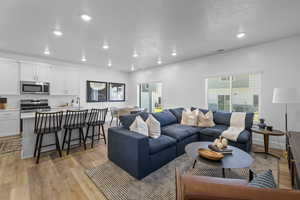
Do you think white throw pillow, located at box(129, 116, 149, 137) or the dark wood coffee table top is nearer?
the dark wood coffee table top

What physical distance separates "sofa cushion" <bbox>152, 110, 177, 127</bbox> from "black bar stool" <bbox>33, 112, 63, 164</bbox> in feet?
7.26

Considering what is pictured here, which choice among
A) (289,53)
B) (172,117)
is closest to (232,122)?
(172,117)

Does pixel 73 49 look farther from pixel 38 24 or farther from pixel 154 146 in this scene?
pixel 154 146

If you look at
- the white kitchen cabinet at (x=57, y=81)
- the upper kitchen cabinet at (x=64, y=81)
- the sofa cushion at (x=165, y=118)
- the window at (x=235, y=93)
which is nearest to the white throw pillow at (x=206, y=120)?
the sofa cushion at (x=165, y=118)

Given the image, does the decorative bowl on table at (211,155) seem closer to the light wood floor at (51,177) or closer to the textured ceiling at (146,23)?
the light wood floor at (51,177)

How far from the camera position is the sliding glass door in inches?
254

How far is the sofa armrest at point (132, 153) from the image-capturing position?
2.09 metres

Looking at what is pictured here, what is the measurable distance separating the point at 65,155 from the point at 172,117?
9.24 ft

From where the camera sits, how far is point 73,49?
3.96 m

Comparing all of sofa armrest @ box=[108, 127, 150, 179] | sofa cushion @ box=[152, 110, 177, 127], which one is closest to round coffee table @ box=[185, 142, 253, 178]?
sofa armrest @ box=[108, 127, 150, 179]

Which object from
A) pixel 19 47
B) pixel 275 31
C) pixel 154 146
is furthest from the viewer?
pixel 19 47

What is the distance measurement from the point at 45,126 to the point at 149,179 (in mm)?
2413

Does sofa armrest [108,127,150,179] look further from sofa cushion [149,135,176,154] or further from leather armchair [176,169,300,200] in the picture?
leather armchair [176,169,300,200]

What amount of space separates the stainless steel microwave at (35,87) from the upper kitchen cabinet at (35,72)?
5.3 inches
